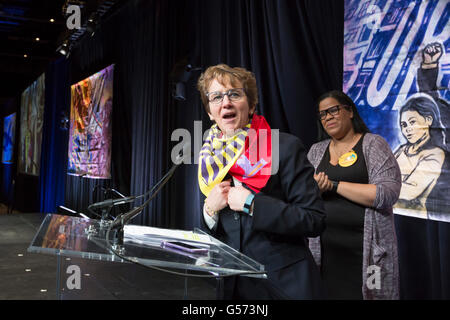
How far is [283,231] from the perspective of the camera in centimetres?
122

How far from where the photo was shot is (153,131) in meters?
4.98

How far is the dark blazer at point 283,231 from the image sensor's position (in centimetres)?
121

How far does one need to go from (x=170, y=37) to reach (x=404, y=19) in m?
3.22

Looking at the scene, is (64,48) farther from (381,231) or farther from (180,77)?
(381,231)

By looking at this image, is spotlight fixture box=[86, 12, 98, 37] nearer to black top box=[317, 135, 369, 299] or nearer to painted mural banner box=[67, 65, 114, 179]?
painted mural banner box=[67, 65, 114, 179]

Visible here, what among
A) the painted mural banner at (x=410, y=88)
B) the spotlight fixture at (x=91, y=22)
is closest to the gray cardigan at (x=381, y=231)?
the painted mural banner at (x=410, y=88)

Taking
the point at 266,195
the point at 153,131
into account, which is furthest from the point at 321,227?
the point at 153,131

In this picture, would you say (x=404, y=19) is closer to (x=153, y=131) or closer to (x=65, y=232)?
(x=65, y=232)

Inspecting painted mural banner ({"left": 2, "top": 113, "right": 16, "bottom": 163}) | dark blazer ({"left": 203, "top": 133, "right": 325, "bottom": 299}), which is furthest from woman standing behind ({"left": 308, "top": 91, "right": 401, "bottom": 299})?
painted mural banner ({"left": 2, "top": 113, "right": 16, "bottom": 163})

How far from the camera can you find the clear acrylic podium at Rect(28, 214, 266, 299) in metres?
1.13

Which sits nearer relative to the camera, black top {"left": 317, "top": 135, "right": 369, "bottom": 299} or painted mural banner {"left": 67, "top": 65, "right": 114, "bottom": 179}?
black top {"left": 317, "top": 135, "right": 369, "bottom": 299}

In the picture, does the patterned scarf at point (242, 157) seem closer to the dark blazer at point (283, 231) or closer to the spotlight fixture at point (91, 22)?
the dark blazer at point (283, 231)

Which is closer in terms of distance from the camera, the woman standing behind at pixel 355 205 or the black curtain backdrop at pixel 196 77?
the woman standing behind at pixel 355 205

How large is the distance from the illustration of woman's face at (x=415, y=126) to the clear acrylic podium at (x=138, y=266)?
3.83 feet
